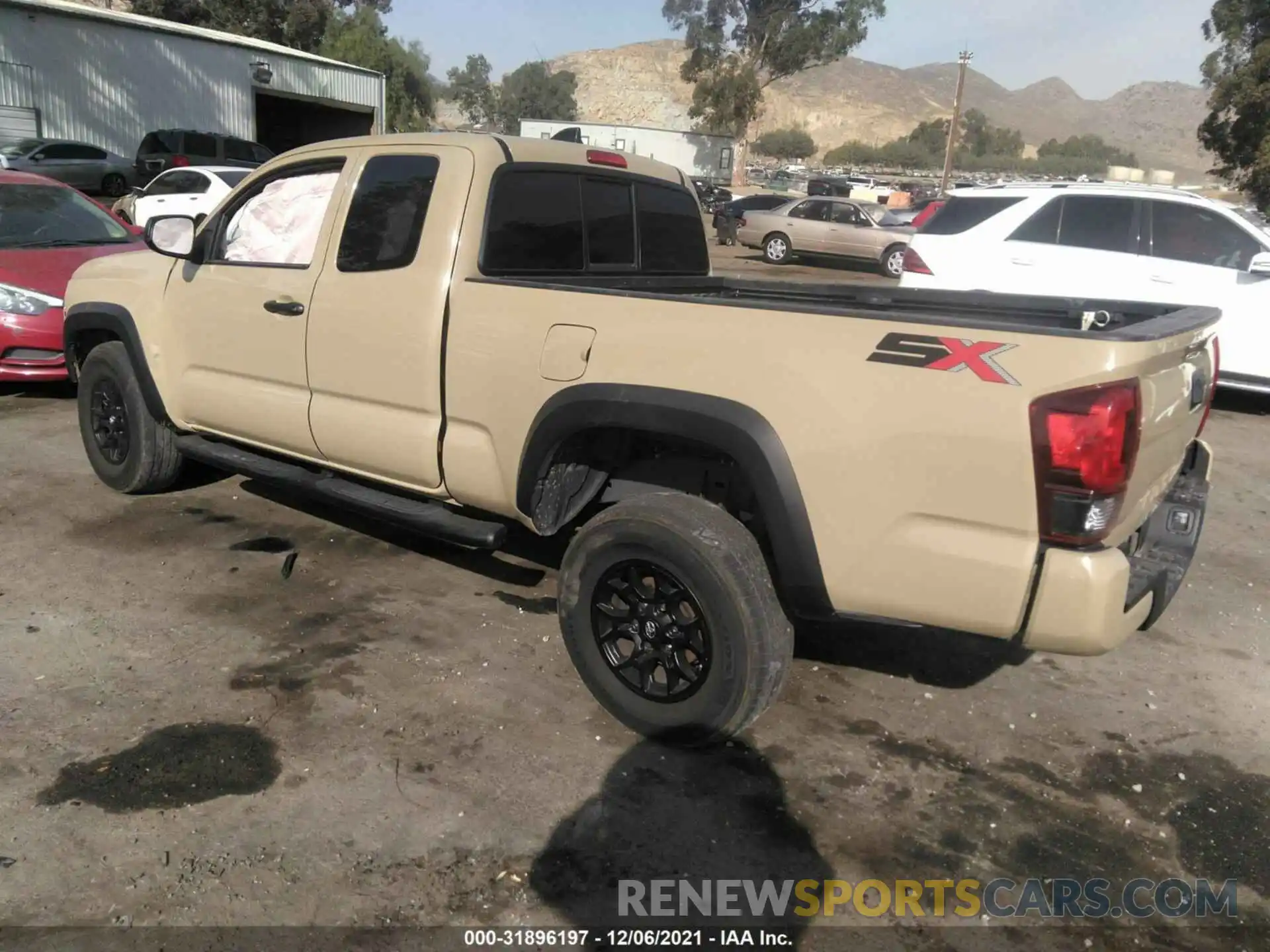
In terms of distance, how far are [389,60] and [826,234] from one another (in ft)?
136

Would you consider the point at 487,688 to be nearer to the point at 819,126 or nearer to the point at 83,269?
the point at 83,269

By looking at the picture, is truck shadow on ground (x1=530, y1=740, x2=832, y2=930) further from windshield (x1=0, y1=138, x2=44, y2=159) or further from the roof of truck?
windshield (x1=0, y1=138, x2=44, y2=159)

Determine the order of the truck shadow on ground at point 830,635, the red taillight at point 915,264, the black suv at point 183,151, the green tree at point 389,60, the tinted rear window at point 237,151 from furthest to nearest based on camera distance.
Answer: the green tree at point 389,60 → the tinted rear window at point 237,151 → the black suv at point 183,151 → the red taillight at point 915,264 → the truck shadow on ground at point 830,635

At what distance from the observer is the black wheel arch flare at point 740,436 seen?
2.94 meters

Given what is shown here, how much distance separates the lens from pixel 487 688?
3723 mm

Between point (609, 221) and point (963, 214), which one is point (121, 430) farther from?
point (963, 214)

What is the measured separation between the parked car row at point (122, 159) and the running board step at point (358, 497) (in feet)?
65.9

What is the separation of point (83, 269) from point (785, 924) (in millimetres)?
5073

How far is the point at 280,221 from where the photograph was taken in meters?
4.63

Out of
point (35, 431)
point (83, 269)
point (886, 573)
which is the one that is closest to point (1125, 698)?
point (886, 573)

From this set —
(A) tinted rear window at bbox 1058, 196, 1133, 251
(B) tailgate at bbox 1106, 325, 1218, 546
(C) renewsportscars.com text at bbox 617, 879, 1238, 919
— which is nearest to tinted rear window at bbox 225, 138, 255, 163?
(A) tinted rear window at bbox 1058, 196, 1133, 251

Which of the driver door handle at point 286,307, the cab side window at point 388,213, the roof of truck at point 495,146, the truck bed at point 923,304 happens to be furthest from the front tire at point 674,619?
the driver door handle at point 286,307

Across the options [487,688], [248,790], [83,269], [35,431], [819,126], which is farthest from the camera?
[819,126]

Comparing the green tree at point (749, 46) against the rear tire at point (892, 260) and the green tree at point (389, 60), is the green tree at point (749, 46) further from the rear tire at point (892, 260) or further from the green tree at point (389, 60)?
the rear tire at point (892, 260)
